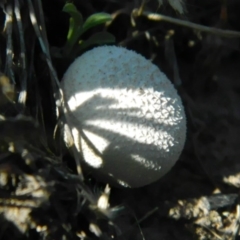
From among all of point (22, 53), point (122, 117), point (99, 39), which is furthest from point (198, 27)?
point (22, 53)

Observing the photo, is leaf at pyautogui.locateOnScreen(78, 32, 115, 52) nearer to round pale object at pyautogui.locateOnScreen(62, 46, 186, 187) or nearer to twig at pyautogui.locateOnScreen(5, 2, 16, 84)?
round pale object at pyautogui.locateOnScreen(62, 46, 186, 187)

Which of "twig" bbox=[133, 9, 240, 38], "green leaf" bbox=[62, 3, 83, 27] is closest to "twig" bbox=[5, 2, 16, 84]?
"green leaf" bbox=[62, 3, 83, 27]

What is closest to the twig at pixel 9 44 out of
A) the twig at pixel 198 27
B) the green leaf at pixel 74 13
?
the green leaf at pixel 74 13

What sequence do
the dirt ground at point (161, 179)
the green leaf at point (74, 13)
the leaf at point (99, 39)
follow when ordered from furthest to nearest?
the leaf at point (99, 39), the green leaf at point (74, 13), the dirt ground at point (161, 179)

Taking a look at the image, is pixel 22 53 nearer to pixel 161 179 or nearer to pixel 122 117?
pixel 122 117

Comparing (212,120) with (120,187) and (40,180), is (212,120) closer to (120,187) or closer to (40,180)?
(120,187)

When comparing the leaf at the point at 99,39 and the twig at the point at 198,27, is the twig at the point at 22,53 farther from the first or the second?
the twig at the point at 198,27
